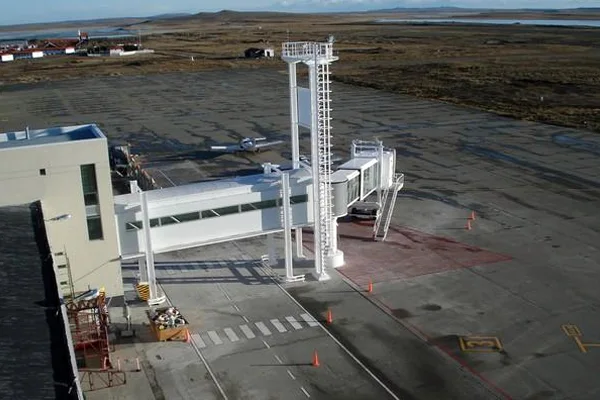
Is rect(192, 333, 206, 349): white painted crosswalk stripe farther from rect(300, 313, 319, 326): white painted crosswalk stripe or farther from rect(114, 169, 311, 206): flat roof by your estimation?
rect(114, 169, 311, 206): flat roof

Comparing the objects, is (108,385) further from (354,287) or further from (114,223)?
(354,287)

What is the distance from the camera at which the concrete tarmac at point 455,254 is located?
27.6 m

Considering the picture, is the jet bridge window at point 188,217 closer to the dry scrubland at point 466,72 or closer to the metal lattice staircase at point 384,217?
the metal lattice staircase at point 384,217

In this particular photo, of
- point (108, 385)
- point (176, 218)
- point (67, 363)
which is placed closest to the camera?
point (67, 363)

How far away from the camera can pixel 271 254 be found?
1512 inches

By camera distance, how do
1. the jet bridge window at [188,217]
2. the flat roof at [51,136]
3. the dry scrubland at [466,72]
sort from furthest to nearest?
the dry scrubland at [466,72], the jet bridge window at [188,217], the flat roof at [51,136]

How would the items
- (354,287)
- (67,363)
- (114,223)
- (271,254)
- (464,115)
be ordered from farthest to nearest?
(464,115)
(271,254)
(354,287)
(114,223)
(67,363)

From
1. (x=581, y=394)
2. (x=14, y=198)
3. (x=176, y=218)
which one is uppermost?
(x=14, y=198)

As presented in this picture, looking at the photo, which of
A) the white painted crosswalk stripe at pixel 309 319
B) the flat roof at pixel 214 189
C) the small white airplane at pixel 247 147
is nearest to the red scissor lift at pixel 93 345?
the flat roof at pixel 214 189

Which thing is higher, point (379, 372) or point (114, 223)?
point (114, 223)

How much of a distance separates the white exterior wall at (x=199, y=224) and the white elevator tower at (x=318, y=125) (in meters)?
1.11

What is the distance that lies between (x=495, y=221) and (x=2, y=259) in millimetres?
34574

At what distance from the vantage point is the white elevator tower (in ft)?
109

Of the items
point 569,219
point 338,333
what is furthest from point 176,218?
point 569,219
